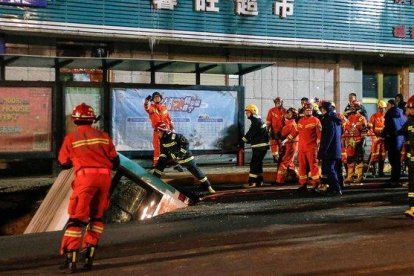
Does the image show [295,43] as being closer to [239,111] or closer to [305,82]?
[305,82]

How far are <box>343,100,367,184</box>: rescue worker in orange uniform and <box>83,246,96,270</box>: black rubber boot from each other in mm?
9617

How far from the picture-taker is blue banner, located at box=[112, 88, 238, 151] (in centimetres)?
1661

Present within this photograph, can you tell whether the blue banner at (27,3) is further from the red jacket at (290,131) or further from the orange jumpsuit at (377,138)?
the orange jumpsuit at (377,138)

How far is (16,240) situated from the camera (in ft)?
31.6

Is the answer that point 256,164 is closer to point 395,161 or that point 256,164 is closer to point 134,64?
point 395,161

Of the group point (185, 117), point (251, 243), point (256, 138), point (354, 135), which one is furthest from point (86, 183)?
point (185, 117)

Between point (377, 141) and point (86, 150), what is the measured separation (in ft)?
35.0

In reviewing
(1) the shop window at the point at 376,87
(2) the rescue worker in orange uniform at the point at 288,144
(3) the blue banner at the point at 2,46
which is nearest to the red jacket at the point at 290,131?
(2) the rescue worker in orange uniform at the point at 288,144

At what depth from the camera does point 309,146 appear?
13883 mm

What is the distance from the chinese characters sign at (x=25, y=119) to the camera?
49.3 ft

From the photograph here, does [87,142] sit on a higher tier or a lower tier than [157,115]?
lower

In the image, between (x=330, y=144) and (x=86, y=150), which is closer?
(x=86, y=150)

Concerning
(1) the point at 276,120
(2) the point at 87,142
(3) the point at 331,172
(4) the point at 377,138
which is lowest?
(3) the point at 331,172

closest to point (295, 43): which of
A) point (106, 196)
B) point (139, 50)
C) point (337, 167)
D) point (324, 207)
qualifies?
point (139, 50)
